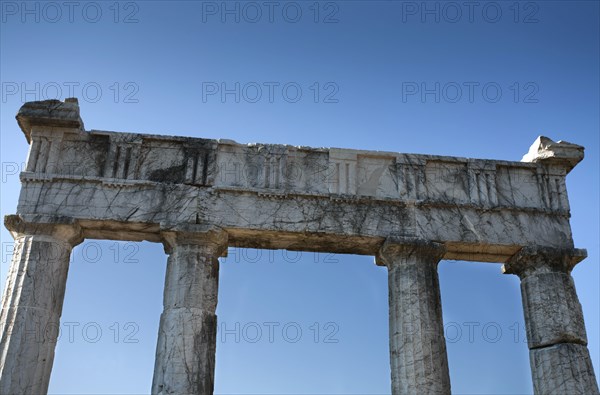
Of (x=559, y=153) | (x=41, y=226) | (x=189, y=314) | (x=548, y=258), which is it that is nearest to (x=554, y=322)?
(x=548, y=258)

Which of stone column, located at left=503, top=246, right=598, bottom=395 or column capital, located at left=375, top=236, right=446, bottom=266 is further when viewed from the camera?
column capital, located at left=375, top=236, right=446, bottom=266

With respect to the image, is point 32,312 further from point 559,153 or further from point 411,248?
point 559,153

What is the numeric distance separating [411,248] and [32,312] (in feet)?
24.8

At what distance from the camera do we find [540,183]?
15797 mm

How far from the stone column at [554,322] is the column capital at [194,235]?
648cm

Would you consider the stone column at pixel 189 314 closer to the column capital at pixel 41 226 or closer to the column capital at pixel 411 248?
the column capital at pixel 41 226

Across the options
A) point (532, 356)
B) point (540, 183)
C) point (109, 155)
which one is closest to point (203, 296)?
point (109, 155)

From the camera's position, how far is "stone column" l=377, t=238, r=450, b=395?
44.0 ft

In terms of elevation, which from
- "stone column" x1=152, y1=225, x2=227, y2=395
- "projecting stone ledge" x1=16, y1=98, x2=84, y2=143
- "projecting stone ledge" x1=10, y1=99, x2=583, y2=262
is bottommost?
"stone column" x1=152, y1=225, x2=227, y2=395

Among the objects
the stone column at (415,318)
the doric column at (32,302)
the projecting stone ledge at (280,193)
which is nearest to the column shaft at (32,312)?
the doric column at (32,302)

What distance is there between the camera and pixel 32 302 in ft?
43.5

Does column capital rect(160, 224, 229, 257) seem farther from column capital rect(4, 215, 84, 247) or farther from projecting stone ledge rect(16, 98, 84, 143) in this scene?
projecting stone ledge rect(16, 98, 84, 143)

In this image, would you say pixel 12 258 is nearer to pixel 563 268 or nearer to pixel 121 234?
pixel 121 234

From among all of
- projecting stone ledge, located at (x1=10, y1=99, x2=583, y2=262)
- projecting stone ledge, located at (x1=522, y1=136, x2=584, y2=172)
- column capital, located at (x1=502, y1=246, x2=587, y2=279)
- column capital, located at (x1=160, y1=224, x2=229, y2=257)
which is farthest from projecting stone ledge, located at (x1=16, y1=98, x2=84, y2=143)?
projecting stone ledge, located at (x1=522, y1=136, x2=584, y2=172)
